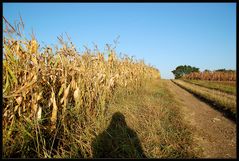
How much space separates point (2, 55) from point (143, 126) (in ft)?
9.51

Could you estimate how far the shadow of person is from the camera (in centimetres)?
263

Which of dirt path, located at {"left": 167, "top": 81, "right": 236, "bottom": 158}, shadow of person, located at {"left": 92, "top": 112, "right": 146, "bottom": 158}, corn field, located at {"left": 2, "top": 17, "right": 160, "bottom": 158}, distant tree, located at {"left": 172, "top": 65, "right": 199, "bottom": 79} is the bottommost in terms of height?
dirt path, located at {"left": 167, "top": 81, "right": 236, "bottom": 158}

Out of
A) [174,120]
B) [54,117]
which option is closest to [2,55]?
[54,117]

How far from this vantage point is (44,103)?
2775 mm

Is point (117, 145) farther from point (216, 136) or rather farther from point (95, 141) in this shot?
point (216, 136)

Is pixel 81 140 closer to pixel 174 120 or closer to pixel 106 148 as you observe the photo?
pixel 106 148

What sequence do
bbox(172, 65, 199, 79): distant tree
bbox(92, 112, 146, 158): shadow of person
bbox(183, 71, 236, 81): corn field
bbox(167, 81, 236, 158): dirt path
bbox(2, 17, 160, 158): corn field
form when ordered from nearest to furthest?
1. bbox(2, 17, 160, 158): corn field
2. bbox(92, 112, 146, 158): shadow of person
3. bbox(167, 81, 236, 158): dirt path
4. bbox(183, 71, 236, 81): corn field
5. bbox(172, 65, 199, 79): distant tree

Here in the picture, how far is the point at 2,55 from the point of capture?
2297 mm

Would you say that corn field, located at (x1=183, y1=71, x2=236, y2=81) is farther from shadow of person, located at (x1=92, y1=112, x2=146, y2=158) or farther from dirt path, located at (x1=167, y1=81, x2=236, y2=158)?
shadow of person, located at (x1=92, y1=112, x2=146, y2=158)

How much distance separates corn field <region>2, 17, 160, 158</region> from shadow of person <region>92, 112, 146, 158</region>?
168mm

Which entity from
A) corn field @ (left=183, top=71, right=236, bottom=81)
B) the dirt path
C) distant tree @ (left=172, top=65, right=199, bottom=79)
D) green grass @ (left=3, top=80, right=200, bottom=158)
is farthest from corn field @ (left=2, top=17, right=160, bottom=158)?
distant tree @ (left=172, top=65, right=199, bottom=79)

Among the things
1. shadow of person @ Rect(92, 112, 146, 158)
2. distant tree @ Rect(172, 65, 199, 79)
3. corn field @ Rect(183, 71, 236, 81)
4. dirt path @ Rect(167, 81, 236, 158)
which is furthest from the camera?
distant tree @ Rect(172, 65, 199, 79)

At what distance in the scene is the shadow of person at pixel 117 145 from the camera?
8.63ft

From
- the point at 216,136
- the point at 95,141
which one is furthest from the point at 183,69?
the point at 95,141
